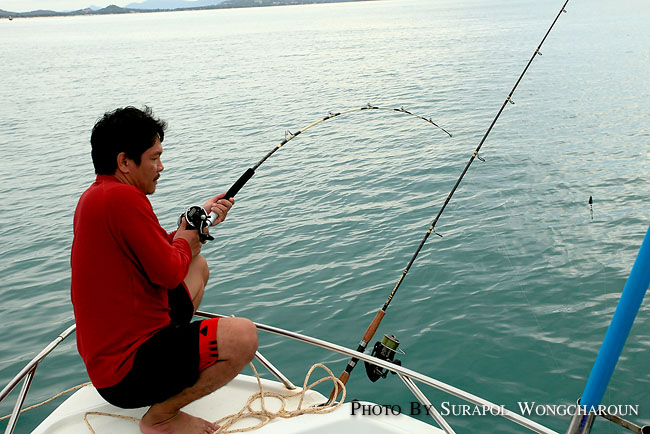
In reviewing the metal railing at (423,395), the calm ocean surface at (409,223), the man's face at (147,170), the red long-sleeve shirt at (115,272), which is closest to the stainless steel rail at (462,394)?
the metal railing at (423,395)

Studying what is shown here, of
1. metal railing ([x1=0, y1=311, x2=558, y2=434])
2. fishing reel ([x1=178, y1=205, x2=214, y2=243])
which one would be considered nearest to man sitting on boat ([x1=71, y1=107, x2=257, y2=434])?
fishing reel ([x1=178, y1=205, x2=214, y2=243])

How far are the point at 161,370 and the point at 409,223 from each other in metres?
5.34

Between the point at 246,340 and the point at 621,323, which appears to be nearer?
the point at 621,323

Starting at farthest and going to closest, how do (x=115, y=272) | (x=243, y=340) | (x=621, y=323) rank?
(x=243, y=340)
(x=115, y=272)
(x=621, y=323)

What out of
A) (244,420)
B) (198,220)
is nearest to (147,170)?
(198,220)

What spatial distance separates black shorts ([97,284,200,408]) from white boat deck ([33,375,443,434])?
0.39 m

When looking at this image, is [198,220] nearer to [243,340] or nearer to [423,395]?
[243,340]

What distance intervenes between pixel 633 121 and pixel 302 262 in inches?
319

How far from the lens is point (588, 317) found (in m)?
5.03

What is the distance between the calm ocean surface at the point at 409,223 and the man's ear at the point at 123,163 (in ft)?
8.56

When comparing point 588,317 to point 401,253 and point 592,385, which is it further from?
Result: point 592,385

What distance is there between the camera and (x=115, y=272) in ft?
7.55

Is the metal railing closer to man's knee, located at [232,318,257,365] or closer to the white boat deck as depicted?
the white boat deck

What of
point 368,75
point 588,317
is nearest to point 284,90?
point 368,75
